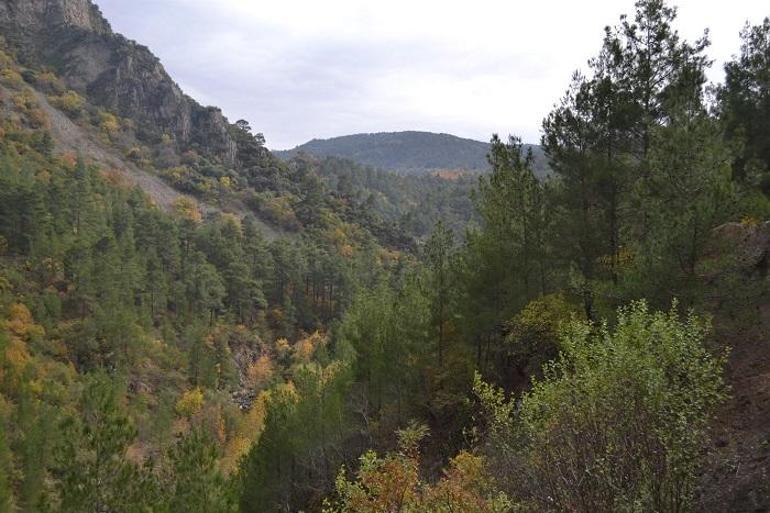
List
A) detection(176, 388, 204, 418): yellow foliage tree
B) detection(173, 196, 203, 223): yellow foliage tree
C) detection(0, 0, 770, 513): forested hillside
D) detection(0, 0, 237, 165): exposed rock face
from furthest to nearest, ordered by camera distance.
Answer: detection(0, 0, 237, 165): exposed rock face, detection(173, 196, 203, 223): yellow foliage tree, detection(176, 388, 204, 418): yellow foliage tree, detection(0, 0, 770, 513): forested hillside

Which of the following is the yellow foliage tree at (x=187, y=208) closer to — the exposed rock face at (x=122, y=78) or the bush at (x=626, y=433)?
the exposed rock face at (x=122, y=78)

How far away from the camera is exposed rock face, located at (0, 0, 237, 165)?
148000 millimetres

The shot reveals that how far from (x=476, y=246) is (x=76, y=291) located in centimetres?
4778

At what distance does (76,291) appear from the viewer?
181 ft

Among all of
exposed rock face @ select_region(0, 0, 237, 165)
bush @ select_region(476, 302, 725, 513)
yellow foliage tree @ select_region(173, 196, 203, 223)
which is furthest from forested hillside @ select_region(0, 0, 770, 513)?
exposed rock face @ select_region(0, 0, 237, 165)

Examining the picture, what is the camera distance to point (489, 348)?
22.9 meters

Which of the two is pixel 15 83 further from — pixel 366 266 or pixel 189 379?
pixel 189 379

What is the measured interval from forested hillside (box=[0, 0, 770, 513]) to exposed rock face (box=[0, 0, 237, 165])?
265 ft

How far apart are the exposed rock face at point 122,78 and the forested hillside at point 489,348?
80.7 metres

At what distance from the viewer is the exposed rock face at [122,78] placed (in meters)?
148

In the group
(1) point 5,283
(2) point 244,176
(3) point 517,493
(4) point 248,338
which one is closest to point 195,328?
(4) point 248,338

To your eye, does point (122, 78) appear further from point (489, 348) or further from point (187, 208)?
point (489, 348)

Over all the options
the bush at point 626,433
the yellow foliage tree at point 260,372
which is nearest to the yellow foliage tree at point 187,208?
the yellow foliage tree at point 260,372

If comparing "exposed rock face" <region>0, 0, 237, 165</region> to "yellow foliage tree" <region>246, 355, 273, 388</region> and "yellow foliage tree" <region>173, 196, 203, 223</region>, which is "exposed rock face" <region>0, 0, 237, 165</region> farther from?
"yellow foliage tree" <region>246, 355, 273, 388</region>
